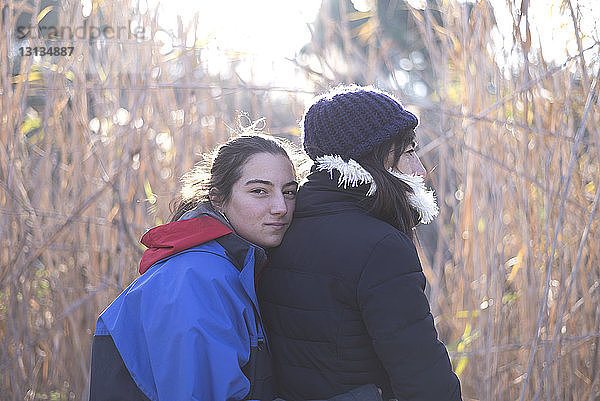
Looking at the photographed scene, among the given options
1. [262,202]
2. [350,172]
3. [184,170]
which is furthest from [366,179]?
[184,170]

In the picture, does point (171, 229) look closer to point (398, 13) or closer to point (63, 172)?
point (63, 172)

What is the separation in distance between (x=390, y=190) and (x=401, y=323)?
0.27 metres

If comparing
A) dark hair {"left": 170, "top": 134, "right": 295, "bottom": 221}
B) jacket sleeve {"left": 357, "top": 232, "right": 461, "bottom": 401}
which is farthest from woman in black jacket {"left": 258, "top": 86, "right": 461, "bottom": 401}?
dark hair {"left": 170, "top": 134, "right": 295, "bottom": 221}

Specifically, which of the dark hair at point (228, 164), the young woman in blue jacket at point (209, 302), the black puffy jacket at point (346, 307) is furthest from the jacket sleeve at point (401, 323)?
the dark hair at point (228, 164)

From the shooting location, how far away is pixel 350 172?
1.33 m

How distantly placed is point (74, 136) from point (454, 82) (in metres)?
1.54

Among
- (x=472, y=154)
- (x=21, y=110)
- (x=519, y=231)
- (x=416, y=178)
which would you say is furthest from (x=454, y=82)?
(x=21, y=110)

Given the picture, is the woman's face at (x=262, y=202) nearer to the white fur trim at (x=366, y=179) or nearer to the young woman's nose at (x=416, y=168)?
the white fur trim at (x=366, y=179)

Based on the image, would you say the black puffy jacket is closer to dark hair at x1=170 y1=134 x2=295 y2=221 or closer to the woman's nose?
the woman's nose

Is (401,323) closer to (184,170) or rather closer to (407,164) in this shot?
(407,164)

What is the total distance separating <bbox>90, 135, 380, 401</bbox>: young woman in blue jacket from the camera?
120 centimetres

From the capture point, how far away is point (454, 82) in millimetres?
2715

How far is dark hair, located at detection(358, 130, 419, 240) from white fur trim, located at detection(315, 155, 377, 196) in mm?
14

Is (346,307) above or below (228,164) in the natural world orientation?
below
